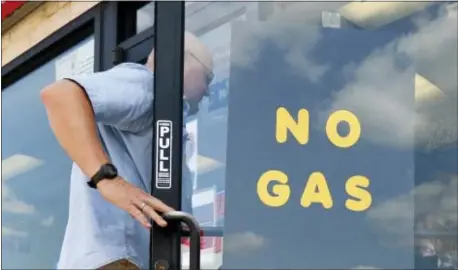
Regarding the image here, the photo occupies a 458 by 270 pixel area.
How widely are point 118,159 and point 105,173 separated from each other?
20 centimetres

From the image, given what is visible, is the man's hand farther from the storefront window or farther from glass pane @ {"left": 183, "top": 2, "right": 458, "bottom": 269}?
the storefront window

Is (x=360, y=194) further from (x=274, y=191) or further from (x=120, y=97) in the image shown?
(x=120, y=97)

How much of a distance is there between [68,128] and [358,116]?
4.27 feet

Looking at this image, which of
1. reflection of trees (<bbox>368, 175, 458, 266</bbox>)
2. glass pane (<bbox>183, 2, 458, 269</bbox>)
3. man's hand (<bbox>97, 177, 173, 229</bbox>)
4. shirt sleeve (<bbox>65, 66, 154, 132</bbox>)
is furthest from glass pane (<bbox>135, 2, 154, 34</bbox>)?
man's hand (<bbox>97, 177, 173, 229</bbox>)

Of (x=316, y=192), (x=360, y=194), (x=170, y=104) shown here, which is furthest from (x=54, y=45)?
(x=170, y=104)

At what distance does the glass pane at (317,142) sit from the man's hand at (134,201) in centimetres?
95

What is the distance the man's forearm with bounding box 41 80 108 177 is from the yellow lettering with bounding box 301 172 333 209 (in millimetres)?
1128

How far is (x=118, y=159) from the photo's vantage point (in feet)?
6.72

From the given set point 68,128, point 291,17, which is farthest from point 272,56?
point 68,128

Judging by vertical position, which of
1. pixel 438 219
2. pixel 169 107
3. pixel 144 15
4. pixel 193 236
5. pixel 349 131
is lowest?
pixel 193 236

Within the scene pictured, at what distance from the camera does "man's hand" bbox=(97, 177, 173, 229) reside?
1825 millimetres

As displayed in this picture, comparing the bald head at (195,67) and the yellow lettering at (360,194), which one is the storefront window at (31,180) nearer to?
the bald head at (195,67)

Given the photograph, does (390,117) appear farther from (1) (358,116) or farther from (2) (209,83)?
(2) (209,83)

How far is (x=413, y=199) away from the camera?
2992mm
